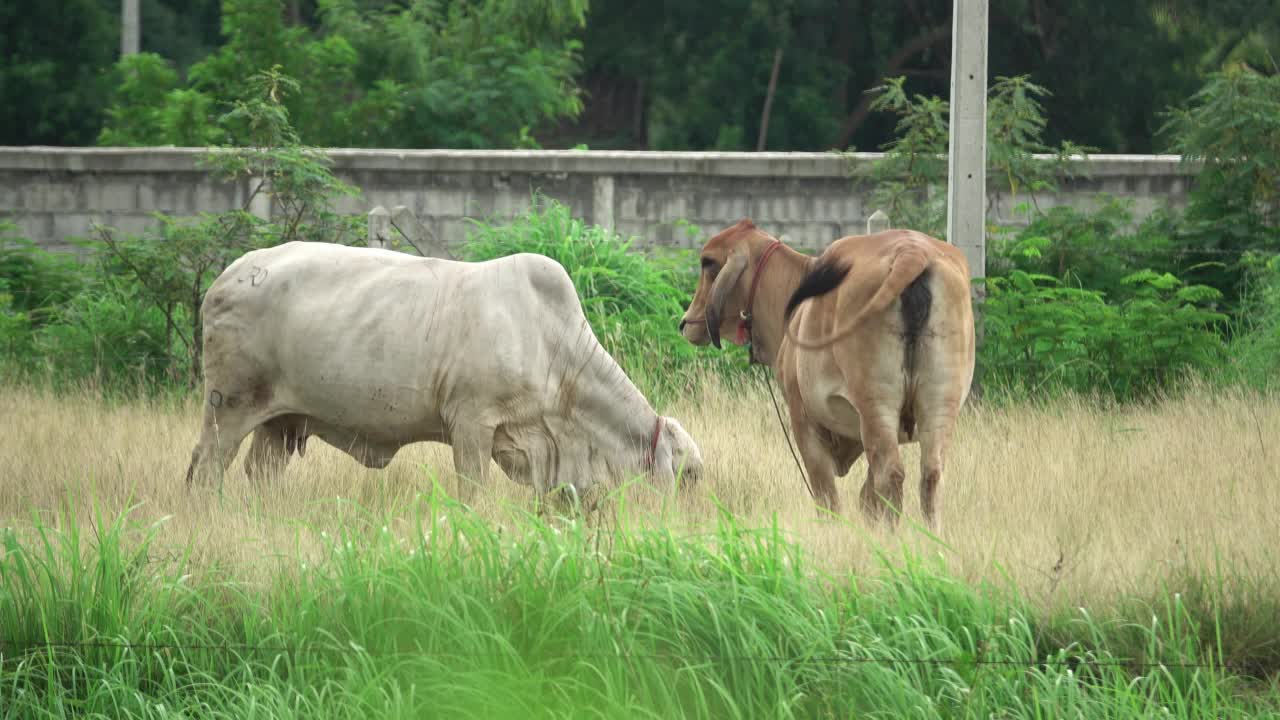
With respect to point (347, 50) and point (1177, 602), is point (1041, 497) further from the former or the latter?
point (347, 50)

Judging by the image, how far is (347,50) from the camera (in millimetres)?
19438

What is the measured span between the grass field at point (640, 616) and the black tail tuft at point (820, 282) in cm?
86

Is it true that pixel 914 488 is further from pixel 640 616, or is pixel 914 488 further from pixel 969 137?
pixel 969 137

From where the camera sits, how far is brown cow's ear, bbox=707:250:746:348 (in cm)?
626

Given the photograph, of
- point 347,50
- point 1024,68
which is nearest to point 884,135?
point 1024,68

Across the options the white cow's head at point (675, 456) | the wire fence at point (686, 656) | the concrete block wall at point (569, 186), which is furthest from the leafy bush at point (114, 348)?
the wire fence at point (686, 656)

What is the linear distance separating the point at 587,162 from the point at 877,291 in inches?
327

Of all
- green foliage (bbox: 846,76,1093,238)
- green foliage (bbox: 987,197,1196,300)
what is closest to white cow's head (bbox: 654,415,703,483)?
green foliage (bbox: 987,197,1196,300)

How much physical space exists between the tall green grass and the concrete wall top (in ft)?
28.7

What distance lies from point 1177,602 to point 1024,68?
21.6 m

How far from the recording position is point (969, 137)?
9.62 metres

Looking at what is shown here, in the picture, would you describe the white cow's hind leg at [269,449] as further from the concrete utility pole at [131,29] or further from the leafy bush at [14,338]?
the concrete utility pole at [131,29]

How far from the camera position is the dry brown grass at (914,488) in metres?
5.29

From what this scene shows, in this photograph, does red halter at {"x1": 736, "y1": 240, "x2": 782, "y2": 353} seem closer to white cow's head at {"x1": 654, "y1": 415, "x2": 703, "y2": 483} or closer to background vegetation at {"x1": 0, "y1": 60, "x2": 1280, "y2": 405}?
white cow's head at {"x1": 654, "y1": 415, "x2": 703, "y2": 483}
